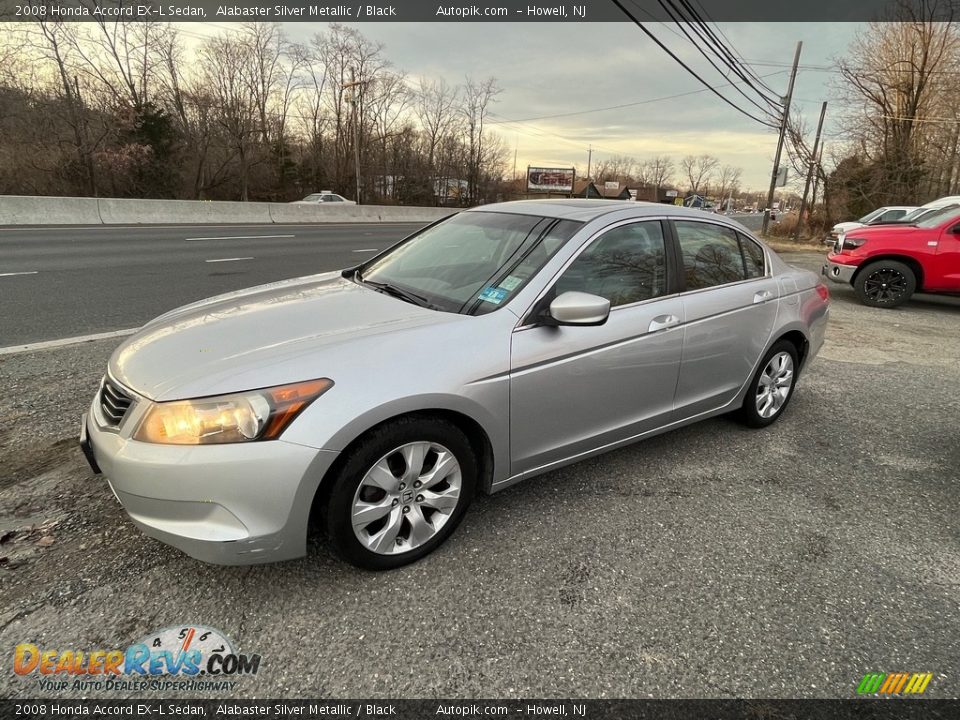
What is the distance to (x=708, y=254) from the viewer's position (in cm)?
348

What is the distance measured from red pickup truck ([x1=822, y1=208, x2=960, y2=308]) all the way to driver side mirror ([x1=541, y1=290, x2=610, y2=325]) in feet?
28.7

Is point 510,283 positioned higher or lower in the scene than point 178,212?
lower

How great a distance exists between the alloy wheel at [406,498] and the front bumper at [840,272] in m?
9.42

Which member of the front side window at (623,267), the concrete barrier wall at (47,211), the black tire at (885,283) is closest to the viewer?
the front side window at (623,267)

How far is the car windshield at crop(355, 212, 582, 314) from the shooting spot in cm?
272

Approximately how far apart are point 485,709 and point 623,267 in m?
2.23

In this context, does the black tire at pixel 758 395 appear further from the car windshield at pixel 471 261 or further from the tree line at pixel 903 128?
the tree line at pixel 903 128

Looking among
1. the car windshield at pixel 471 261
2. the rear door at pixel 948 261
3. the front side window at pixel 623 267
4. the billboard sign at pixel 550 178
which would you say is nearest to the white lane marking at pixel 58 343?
the car windshield at pixel 471 261

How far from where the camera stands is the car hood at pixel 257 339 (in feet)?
6.74

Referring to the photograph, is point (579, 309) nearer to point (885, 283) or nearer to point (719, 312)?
point (719, 312)

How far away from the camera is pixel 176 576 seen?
225 centimetres

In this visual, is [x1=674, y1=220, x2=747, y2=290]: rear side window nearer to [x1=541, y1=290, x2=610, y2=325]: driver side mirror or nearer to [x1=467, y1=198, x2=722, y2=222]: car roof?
[x1=467, y1=198, x2=722, y2=222]: car roof

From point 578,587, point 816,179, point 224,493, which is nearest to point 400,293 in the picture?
point 224,493

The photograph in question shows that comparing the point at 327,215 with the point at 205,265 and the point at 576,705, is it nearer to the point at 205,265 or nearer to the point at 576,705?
the point at 205,265
